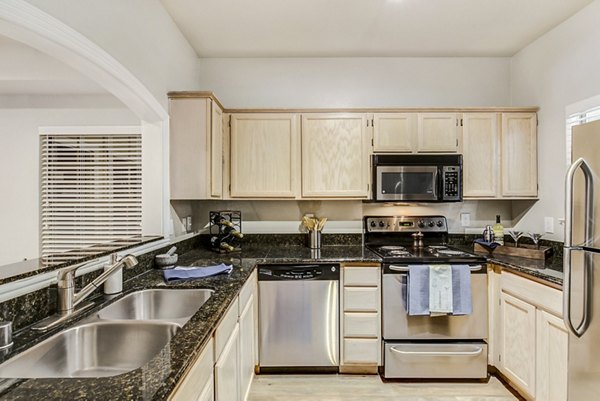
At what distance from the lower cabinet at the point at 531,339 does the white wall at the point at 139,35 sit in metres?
2.88

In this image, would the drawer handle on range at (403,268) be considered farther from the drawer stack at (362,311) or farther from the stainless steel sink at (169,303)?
the stainless steel sink at (169,303)

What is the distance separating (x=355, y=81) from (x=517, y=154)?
1.64 metres

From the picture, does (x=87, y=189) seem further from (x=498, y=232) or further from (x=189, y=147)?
(x=498, y=232)

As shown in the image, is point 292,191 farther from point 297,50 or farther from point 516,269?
point 516,269

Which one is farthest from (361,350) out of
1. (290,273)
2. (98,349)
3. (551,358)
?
(98,349)

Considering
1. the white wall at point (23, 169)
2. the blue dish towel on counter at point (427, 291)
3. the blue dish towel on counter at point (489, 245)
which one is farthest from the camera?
the white wall at point (23, 169)

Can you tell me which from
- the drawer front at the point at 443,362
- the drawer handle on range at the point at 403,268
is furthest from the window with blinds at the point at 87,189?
the drawer front at the point at 443,362

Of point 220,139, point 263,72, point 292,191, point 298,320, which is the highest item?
point 263,72

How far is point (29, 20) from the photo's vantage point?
1.21 m

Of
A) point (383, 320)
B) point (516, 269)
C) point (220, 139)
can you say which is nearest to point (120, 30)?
point (220, 139)

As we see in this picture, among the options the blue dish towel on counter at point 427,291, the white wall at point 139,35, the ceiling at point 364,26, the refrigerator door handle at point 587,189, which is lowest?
the blue dish towel on counter at point 427,291

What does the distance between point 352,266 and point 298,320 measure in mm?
599

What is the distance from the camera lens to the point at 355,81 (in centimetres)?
323

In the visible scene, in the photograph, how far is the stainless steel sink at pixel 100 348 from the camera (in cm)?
109
